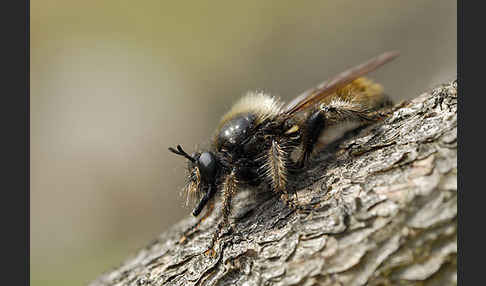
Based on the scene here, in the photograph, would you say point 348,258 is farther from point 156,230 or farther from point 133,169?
point 133,169

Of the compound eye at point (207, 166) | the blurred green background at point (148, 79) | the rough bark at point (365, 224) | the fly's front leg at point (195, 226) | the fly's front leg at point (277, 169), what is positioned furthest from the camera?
the blurred green background at point (148, 79)

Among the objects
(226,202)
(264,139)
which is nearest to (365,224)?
(226,202)

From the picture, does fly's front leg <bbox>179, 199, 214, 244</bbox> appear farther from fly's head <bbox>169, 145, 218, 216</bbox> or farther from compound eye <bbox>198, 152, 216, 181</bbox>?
compound eye <bbox>198, 152, 216, 181</bbox>

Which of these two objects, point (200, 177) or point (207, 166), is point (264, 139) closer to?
point (207, 166)

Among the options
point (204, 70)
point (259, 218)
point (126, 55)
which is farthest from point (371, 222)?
point (126, 55)

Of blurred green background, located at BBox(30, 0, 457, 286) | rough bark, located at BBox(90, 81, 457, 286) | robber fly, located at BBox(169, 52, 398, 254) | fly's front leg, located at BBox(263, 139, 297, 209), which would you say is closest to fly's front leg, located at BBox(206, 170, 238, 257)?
robber fly, located at BBox(169, 52, 398, 254)

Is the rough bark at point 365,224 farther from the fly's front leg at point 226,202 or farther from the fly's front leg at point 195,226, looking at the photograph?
the fly's front leg at point 195,226

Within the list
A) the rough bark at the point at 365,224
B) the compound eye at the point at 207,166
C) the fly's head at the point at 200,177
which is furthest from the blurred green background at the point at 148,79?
the rough bark at the point at 365,224
